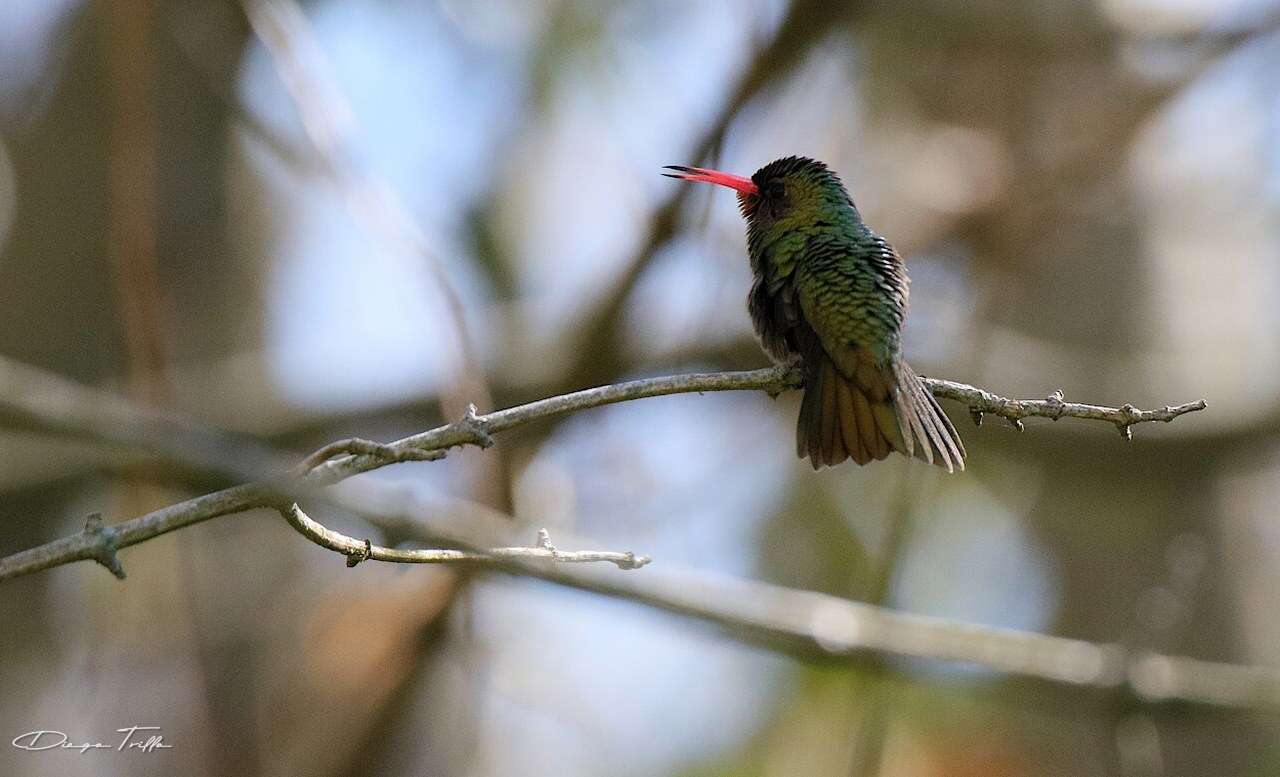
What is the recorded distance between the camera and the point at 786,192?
4.65 m

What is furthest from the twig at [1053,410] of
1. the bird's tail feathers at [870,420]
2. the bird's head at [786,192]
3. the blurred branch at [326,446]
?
the bird's head at [786,192]

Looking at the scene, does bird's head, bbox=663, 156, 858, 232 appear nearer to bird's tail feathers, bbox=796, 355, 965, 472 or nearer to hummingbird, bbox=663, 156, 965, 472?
hummingbird, bbox=663, 156, 965, 472

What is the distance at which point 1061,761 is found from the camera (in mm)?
8812

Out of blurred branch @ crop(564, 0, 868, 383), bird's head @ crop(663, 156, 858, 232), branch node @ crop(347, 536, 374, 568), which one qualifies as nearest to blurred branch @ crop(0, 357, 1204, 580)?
branch node @ crop(347, 536, 374, 568)

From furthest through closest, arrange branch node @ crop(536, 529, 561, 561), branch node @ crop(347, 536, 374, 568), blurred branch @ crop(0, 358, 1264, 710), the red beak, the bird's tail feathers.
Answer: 1. the red beak
2. the bird's tail feathers
3. blurred branch @ crop(0, 358, 1264, 710)
4. branch node @ crop(536, 529, 561, 561)
5. branch node @ crop(347, 536, 374, 568)

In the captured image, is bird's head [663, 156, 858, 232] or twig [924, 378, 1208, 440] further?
bird's head [663, 156, 858, 232]

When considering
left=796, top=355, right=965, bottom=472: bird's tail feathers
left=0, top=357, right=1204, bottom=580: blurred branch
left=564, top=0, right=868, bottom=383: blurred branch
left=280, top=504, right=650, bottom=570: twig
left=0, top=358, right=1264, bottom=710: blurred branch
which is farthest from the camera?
left=564, top=0, right=868, bottom=383: blurred branch

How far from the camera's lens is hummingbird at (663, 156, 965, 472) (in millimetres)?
3299

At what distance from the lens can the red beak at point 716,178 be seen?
4445mm

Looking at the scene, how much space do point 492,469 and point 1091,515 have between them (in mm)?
5162

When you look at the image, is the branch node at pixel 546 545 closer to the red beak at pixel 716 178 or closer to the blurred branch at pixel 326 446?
the blurred branch at pixel 326 446

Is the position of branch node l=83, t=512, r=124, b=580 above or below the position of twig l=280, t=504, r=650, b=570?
below

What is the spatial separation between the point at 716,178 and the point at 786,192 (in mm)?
305

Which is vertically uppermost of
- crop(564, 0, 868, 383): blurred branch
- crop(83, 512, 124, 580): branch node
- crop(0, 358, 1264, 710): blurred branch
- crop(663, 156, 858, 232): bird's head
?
crop(564, 0, 868, 383): blurred branch
